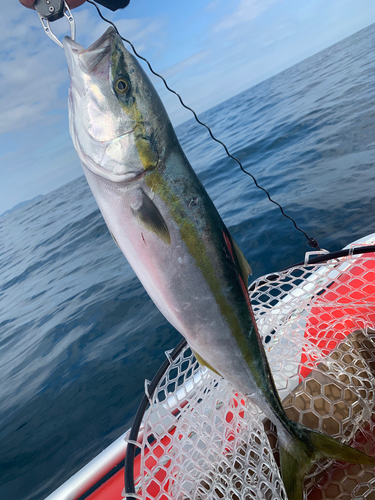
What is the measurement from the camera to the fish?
57.0 inches

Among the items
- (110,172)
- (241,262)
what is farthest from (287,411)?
(110,172)

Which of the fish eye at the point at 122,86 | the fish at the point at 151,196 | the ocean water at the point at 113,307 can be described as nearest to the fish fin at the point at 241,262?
the fish at the point at 151,196

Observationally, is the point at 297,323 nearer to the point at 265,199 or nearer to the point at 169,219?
the point at 169,219

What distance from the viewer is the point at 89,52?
1.44 m

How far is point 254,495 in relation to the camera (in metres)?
1.94

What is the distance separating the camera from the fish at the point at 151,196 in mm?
1448

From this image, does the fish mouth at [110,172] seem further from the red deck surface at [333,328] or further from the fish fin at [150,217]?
the red deck surface at [333,328]

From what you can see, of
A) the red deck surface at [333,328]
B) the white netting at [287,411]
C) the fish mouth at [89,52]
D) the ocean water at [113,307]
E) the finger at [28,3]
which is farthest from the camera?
the ocean water at [113,307]

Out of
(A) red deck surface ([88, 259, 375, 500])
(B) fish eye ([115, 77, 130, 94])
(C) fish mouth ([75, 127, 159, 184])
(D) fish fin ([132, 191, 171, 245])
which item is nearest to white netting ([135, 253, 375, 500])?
(A) red deck surface ([88, 259, 375, 500])

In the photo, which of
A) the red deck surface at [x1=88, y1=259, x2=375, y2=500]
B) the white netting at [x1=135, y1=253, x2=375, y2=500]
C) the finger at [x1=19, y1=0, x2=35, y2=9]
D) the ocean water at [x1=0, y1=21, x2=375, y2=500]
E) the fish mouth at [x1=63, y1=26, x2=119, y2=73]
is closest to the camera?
the fish mouth at [x1=63, y1=26, x2=119, y2=73]

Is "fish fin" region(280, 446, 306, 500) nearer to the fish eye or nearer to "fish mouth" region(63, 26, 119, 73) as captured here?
the fish eye

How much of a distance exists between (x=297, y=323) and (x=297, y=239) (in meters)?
3.45

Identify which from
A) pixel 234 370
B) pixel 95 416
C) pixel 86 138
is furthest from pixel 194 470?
pixel 95 416

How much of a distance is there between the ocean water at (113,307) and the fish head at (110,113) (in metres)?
3.76
